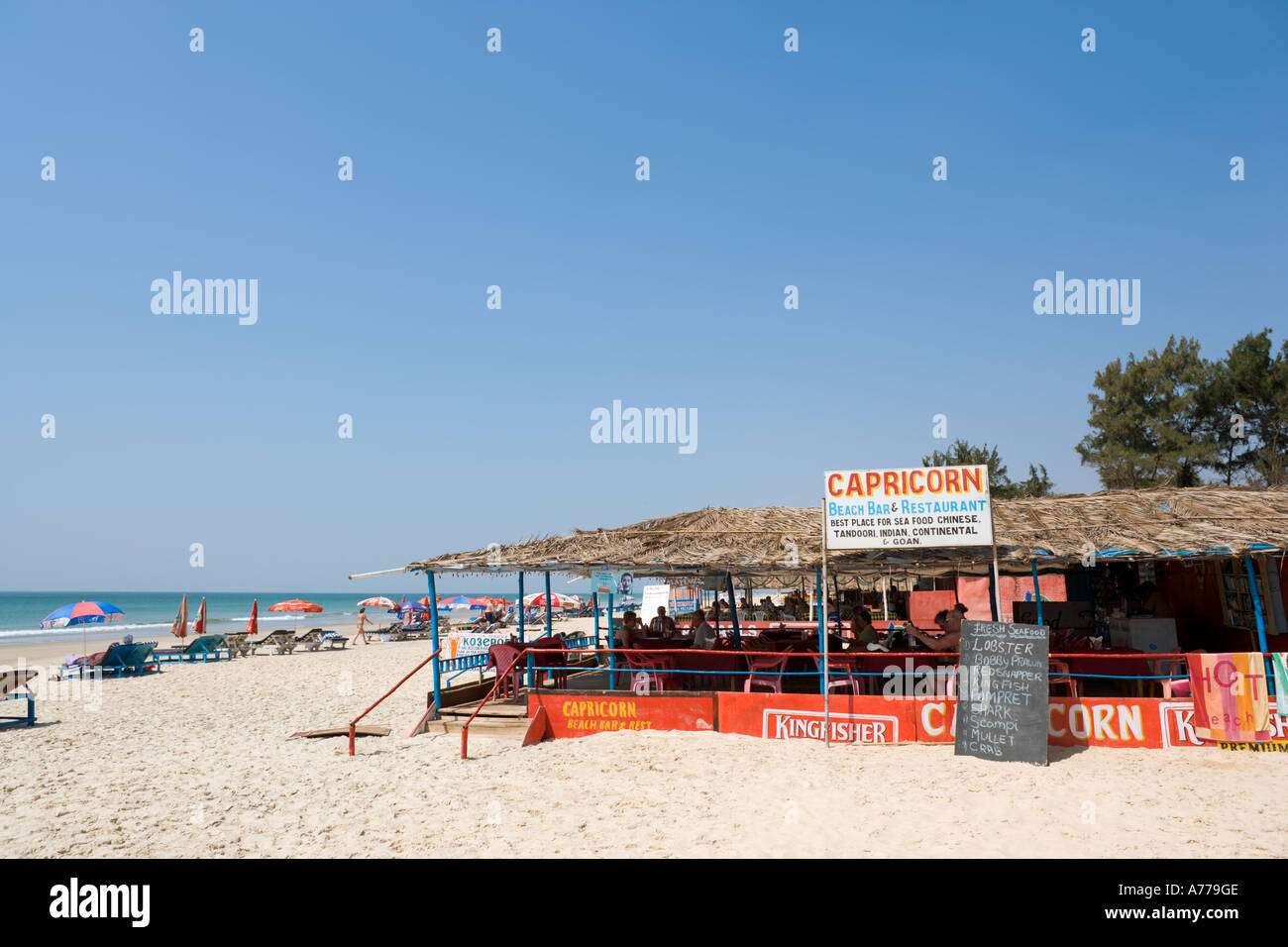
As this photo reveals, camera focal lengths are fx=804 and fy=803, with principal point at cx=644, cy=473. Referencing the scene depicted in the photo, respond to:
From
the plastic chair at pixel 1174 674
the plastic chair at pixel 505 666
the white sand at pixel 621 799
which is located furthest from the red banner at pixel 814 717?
the plastic chair at pixel 505 666

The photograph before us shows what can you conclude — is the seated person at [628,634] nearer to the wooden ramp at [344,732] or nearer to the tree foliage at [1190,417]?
the wooden ramp at [344,732]

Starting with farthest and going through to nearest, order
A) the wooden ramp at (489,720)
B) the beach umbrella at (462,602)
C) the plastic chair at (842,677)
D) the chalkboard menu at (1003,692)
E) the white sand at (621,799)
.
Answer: the beach umbrella at (462,602)
the wooden ramp at (489,720)
the plastic chair at (842,677)
the chalkboard menu at (1003,692)
the white sand at (621,799)

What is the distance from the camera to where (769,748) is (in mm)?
10461

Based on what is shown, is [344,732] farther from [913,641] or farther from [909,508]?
[909,508]

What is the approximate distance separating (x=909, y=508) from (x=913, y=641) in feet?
8.22

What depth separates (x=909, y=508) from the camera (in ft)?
34.7

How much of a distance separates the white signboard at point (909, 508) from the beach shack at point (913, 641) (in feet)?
1.21

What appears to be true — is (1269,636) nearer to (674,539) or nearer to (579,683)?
(674,539)

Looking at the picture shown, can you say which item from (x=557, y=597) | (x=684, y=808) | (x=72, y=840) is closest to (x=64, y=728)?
(x=72, y=840)

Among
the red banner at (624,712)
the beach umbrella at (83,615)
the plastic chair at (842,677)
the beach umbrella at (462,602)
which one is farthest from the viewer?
the beach umbrella at (462,602)

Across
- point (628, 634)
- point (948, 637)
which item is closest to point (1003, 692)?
point (948, 637)

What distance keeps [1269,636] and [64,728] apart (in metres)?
19.7

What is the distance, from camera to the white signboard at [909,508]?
1035cm

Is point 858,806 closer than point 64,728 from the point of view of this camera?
Yes
